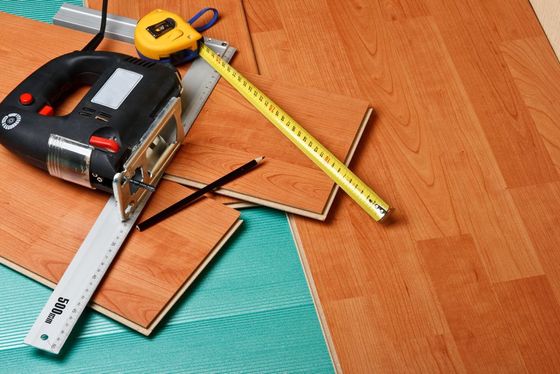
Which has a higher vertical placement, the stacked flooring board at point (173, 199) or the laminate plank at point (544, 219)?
the stacked flooring board at point (173, 199)

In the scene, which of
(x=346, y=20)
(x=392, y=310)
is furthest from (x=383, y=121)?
(x=392, y=310)

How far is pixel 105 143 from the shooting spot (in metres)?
1.65

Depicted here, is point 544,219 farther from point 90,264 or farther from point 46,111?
point 46,111

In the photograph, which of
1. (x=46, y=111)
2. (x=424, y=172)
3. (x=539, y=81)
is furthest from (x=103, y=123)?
(x=539, y=81)

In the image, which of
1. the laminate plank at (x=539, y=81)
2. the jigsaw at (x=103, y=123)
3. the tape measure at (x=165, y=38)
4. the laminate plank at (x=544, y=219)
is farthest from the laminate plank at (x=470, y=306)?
the tape measure at (x=165, y=38)

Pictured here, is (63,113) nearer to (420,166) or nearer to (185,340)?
(185,340)

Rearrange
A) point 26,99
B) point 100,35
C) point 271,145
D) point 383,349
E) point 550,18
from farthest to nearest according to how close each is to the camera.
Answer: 1. point 550,18
2. point 100,35
3. point 271,145
4. point 26,99
5. point 383,349

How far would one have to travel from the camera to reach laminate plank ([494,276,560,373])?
1.62m

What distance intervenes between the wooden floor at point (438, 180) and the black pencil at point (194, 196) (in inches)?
7.9

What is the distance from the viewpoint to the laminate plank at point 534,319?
63.9 inches

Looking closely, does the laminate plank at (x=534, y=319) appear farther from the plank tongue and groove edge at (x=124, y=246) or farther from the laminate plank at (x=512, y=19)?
the laminate plank at (x=512, y=19)

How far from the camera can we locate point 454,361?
1623mm

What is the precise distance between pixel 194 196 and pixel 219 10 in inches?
27.2

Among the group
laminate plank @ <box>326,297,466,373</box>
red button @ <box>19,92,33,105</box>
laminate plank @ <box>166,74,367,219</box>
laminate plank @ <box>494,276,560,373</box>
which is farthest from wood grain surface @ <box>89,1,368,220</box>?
laminate plank @ <box>494,276,560,373</box>
